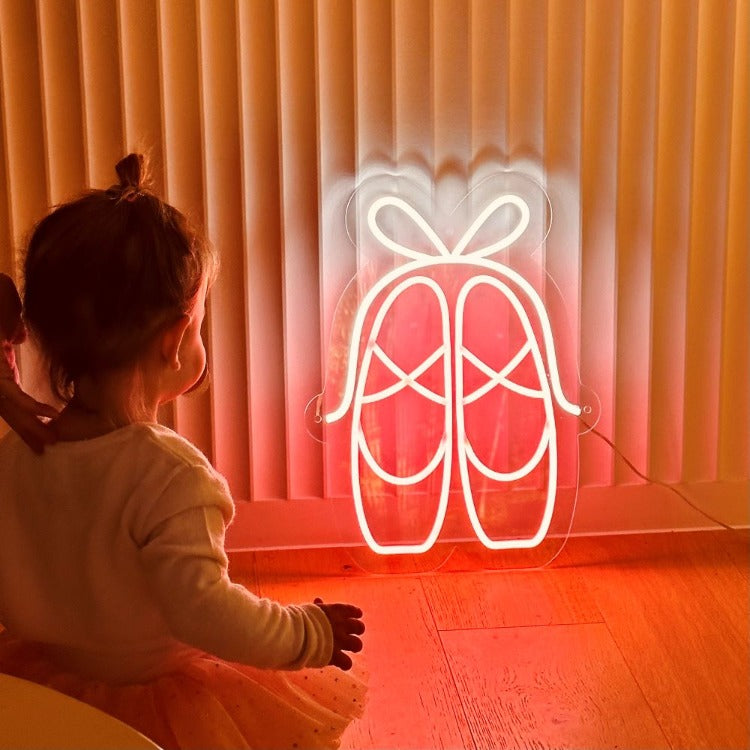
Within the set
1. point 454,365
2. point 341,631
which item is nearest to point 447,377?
point 454,365

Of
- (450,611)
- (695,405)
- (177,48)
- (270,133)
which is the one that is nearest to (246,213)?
(270,133)

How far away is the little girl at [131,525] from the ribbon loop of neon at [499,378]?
95 cm

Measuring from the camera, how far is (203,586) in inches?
45.8

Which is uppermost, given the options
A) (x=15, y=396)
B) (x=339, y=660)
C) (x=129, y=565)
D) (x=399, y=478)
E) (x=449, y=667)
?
(x=15, y=396)

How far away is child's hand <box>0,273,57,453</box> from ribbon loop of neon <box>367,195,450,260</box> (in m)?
0.87

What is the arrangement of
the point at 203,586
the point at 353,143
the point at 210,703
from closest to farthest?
the point at 203,586 < the point at 210,703 < the point at 353,143

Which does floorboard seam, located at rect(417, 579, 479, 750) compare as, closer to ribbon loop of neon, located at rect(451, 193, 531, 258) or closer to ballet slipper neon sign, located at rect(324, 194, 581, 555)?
ballet slipper neon sign, located at rect(324, 194, 581, 555)

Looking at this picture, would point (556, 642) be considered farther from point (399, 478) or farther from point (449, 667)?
point (399, 478)

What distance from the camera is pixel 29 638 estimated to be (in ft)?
4.22

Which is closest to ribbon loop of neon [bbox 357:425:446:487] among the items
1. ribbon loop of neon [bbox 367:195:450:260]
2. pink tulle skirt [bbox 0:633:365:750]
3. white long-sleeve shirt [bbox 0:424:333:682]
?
ribbon loop of neon [bbox 367:195:450:260]

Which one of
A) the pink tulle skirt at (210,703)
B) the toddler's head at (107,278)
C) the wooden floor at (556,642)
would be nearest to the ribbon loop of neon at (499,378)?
the wooden floor at (556,642)

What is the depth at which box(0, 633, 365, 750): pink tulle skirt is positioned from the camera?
4.11ft

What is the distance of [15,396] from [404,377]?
38.6 inches

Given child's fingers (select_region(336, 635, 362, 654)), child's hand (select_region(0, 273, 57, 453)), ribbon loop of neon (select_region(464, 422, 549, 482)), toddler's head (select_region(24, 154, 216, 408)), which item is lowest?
ribbon loop of neon (select_region(464, 422, 549, 482))
